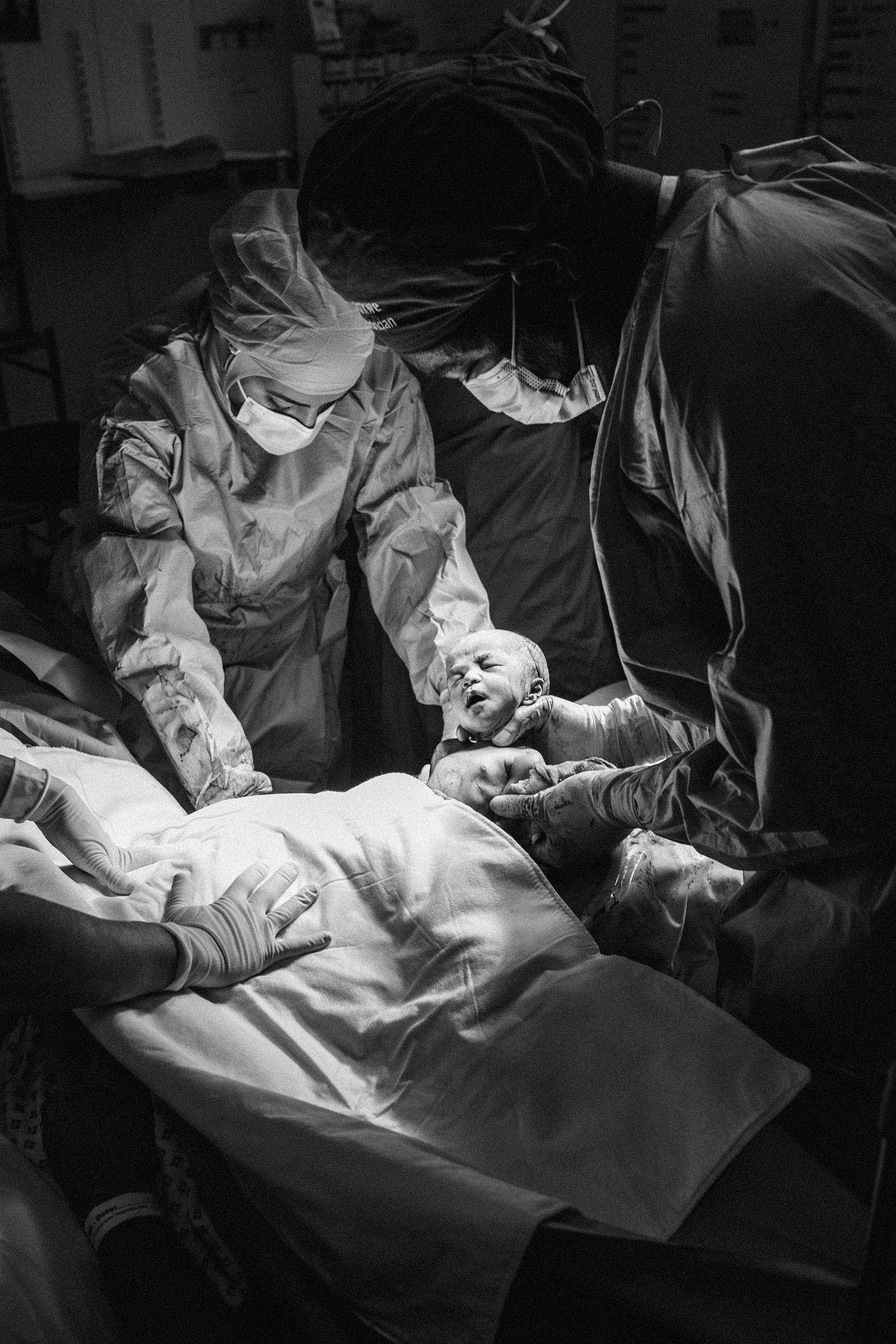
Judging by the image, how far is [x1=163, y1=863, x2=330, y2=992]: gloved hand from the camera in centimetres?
173

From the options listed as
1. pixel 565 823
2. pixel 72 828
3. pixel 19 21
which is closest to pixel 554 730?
pixel 565 823

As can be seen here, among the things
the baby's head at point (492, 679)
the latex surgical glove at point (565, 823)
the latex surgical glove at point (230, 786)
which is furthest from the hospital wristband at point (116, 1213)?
the baby's head at point (492, 679)

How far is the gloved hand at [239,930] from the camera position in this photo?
1.73 meters

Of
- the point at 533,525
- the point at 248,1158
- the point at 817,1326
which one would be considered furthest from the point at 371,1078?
the point at 533,525

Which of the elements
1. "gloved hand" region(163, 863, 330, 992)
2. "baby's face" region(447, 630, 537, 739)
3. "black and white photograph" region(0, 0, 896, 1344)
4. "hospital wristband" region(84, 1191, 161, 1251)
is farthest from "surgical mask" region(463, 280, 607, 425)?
→ "hospital wristband" region(84, 1191, 161, 1251)

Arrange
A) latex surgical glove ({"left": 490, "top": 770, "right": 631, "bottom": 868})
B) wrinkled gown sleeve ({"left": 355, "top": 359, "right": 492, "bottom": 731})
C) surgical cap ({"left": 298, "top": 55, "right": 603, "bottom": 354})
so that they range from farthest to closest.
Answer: wrinkled gown sleeve ({"left": 355, "top": 359, "right": 492, "bottom": 731})
latex surgical glove ({"left": 490, "top": 770, "right": 631, "bottom": 868})
surgical cap ({"left": 298, "top": 55, "right": 603, "bottom": 354})

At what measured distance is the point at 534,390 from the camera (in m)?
1.63

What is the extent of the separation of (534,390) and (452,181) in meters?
0.33

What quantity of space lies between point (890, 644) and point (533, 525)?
6.79ft

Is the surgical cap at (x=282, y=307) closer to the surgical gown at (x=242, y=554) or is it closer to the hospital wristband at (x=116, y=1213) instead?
the surgical gown at (x=242, y=554)

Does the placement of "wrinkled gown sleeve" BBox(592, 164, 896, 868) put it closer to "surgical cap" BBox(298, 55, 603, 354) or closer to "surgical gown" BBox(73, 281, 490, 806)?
"surgical cap" BBox(298, 55, 603, 354)

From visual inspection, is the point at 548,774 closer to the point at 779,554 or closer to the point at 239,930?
the point at 239,930

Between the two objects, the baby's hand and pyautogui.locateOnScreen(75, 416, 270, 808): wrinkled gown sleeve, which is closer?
the baby's hand

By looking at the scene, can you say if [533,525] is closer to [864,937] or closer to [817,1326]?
[864,937]
